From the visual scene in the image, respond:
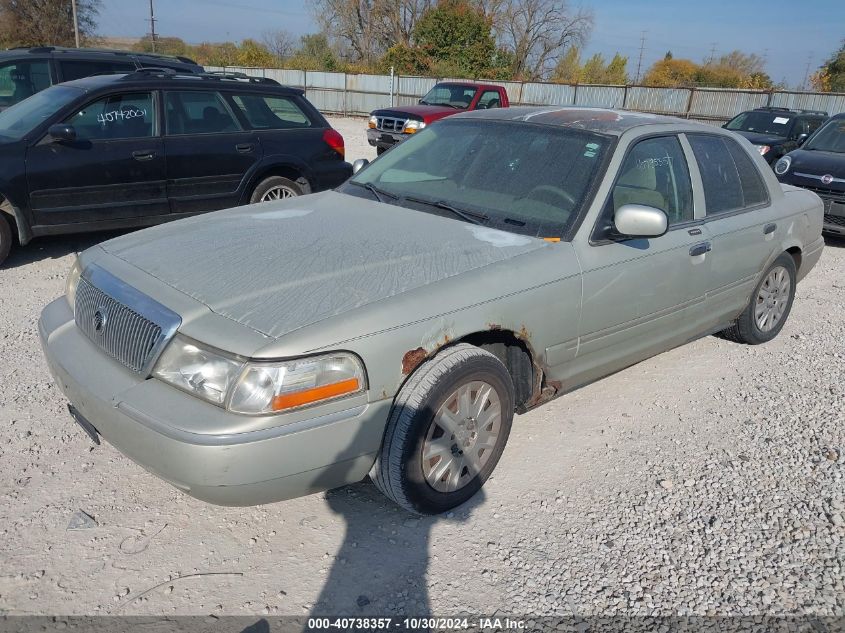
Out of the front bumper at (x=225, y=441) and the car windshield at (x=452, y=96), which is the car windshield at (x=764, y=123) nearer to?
the car windshield at (x=452, y=96)

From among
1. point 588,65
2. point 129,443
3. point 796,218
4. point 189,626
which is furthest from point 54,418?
point 588,65

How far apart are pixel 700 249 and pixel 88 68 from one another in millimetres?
8295

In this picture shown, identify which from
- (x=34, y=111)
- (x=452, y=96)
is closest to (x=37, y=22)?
(x=452, y=96)

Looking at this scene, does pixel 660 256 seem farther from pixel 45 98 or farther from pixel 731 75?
pixel 731 75

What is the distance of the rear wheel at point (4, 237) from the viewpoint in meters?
5.90

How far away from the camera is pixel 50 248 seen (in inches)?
265

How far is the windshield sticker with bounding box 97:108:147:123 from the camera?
627cm

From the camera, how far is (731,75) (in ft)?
140

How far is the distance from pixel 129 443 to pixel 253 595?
2.44ft

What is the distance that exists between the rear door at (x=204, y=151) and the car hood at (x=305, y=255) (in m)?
3.18

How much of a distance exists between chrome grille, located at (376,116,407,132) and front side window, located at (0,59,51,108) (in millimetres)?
7335

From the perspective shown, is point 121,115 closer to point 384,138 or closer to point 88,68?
point 88,68

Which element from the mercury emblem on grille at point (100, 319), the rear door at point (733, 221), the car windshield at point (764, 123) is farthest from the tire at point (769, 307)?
the car windshield at point (764, 123)

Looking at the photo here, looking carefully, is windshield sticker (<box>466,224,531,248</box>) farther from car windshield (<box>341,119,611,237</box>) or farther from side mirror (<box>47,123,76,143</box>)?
side mirror (<box>47,123,76,143</box>)
